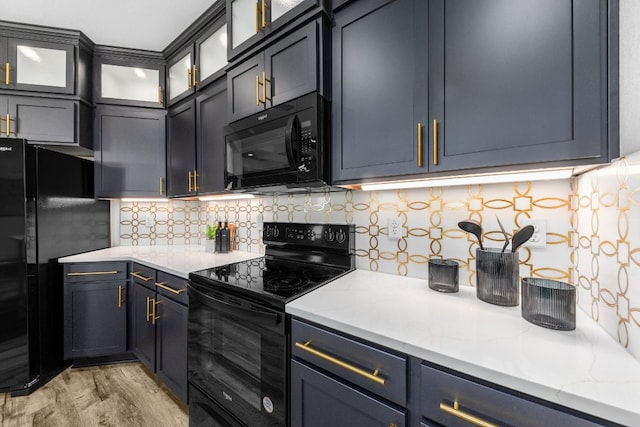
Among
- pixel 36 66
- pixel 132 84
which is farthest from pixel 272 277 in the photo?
pixel 36 66

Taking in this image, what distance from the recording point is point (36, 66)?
2090 mm

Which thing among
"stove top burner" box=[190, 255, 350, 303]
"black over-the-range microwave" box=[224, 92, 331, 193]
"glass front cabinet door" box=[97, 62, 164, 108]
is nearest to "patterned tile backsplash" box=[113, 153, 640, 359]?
"stove top burner" box=[190, 255, 350, 303]

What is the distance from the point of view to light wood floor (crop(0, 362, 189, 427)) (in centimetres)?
157

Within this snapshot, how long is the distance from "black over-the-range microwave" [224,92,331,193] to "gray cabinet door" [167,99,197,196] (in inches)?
26.5

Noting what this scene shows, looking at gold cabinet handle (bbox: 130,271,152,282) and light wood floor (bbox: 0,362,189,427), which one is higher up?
gold cabinet handle (bbox: 130,271,152,282)

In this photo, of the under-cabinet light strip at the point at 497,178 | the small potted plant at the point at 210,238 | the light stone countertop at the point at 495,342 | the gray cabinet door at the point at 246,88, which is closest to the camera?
the light stone countertop at the point at 495,342

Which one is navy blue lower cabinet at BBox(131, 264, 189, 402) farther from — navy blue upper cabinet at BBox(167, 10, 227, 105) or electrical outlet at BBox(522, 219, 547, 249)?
electrical outlet at BBox(522, 219, 547, 249)

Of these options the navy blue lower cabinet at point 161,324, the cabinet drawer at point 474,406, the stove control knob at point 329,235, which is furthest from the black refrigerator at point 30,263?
the cabinet drawer at point 474,406

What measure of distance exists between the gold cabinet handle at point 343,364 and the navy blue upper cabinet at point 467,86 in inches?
28.5

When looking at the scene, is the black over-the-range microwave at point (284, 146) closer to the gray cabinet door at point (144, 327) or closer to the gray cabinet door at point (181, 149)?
the gray cabinet door at point (181, 149)

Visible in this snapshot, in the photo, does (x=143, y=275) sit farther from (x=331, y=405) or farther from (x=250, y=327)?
(x=331, y=405)

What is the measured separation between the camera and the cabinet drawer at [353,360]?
741 mm

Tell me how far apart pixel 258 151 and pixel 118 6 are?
1.51 m

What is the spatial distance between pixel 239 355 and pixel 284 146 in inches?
40.1
